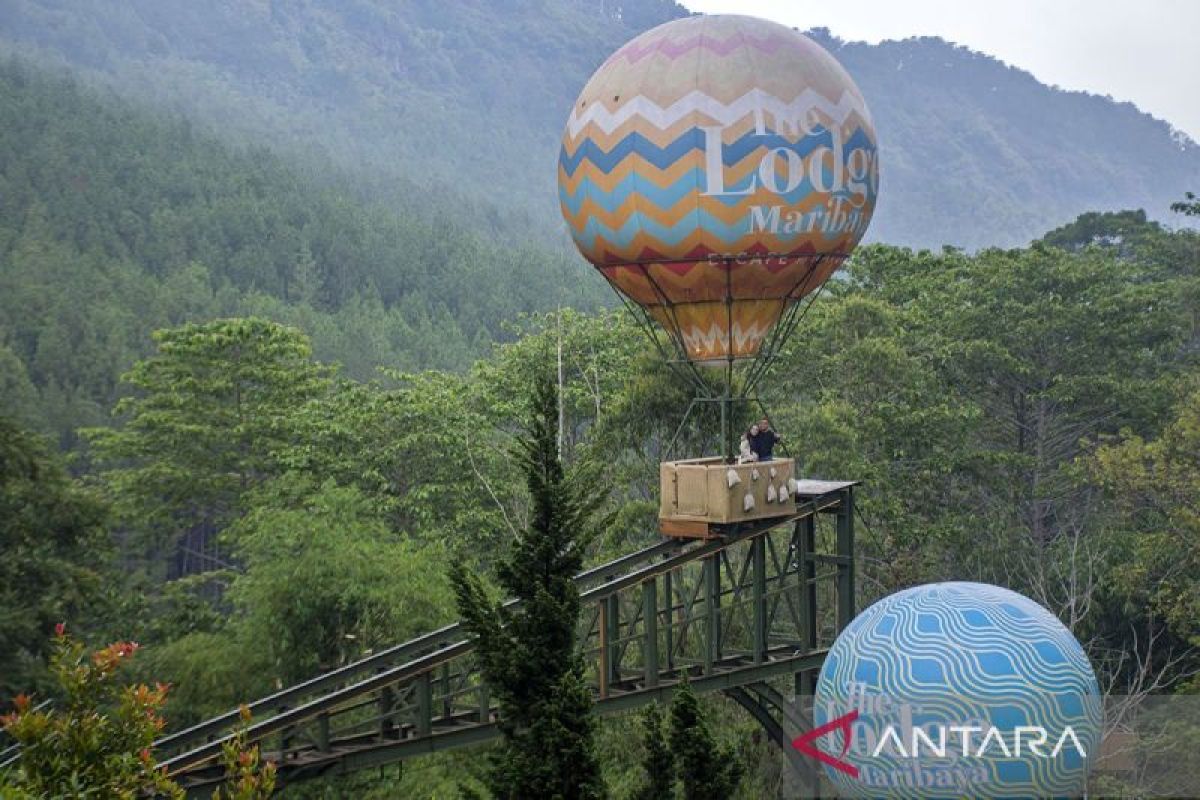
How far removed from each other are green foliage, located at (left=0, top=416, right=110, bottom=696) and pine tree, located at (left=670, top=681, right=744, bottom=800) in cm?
1891

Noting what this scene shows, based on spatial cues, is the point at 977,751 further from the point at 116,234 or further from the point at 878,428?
the point at 116,234

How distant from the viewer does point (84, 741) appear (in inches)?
323

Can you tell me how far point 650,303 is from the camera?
2030 centimetres

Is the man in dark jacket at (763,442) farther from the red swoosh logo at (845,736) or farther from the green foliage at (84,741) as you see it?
the green foliage at (84,741)

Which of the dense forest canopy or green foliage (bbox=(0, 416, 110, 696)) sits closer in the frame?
the dense forest canopy

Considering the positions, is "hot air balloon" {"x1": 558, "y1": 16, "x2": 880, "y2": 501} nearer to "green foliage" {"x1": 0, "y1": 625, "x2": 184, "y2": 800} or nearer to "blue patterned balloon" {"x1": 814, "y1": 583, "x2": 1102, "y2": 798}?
"blue patterned balloon" {"x1": 814, "y1": 583, "x2": 1102, "y2": 798}

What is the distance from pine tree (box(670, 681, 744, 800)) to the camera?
10781 mm

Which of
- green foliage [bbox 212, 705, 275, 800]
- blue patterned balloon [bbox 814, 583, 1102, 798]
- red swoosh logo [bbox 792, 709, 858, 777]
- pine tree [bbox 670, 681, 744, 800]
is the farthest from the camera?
red swoosh logo [bbox 792, 709, 858, 777]

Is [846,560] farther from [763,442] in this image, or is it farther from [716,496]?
[716,496]

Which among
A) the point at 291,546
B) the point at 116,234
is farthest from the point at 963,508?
the point at 116,234

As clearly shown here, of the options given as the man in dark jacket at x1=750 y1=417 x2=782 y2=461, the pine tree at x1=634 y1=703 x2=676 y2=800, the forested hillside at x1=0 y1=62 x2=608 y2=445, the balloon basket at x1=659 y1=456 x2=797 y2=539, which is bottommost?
the pine tree at x1=634 y1=703 x2=676 y2=800

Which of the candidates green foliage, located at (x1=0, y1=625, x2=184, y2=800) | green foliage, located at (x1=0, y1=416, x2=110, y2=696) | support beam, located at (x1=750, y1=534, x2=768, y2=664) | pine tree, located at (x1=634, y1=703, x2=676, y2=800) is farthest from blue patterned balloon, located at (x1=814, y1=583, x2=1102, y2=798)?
green foliage, located at (x1=0, y1=416, x2=110, y2=696)

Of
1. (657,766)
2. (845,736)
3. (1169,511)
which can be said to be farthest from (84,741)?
(1169,511)

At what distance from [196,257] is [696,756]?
4894 inches
